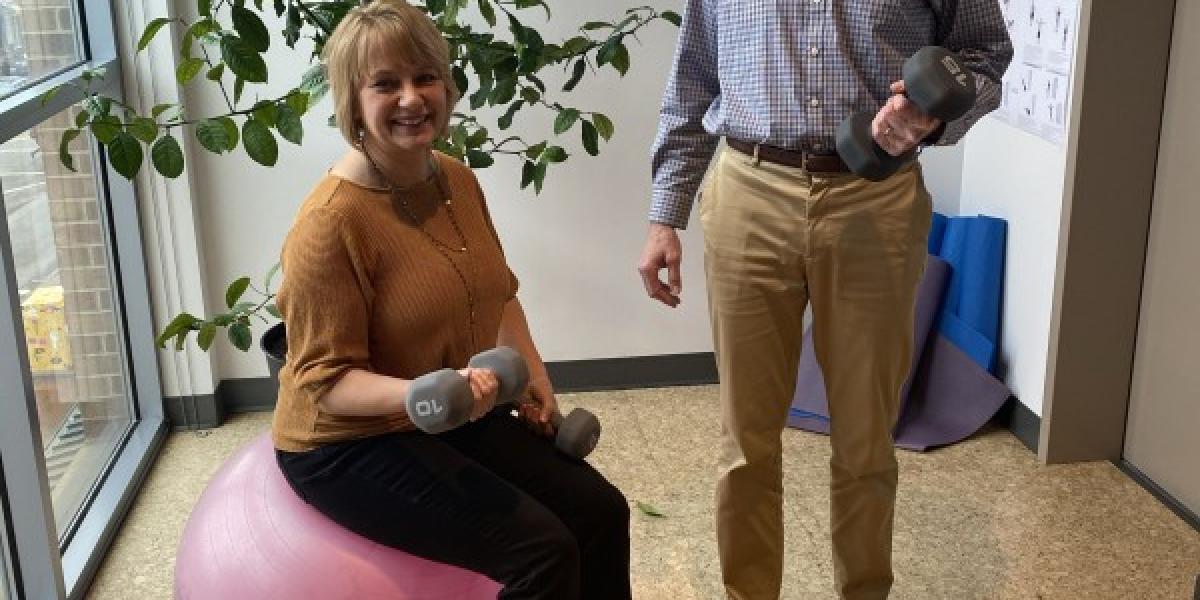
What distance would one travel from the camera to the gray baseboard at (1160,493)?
2840mm

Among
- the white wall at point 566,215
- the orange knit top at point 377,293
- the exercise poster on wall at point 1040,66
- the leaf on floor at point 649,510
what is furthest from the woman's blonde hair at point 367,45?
the exercise poster on wall at point 1040,66

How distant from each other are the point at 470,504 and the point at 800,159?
2.57ft

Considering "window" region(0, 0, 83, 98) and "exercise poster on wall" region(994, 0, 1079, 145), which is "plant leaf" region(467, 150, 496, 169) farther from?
"exercise poster on wall" region(994, 0, 1079, 145)

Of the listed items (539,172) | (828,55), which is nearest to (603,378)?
(539,172)

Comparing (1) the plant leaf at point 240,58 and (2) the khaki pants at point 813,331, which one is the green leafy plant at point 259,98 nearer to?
(1) the plant leaf at point 240,58

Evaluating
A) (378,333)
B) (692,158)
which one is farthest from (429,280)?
(692,158)

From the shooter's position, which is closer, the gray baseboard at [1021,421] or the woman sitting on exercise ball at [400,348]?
the woman sitting on exercise ball at [400,348]

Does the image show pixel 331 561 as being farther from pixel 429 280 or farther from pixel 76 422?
pixel 76 422

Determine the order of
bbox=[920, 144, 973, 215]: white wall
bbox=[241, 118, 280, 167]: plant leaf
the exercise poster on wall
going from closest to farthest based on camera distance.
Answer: bbox=[241, 118, 280, 167]: plant leaf < the exercise poster on wall < bbox=[920, 144, 973, 215]: white wall

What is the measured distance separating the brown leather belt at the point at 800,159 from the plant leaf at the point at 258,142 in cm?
97

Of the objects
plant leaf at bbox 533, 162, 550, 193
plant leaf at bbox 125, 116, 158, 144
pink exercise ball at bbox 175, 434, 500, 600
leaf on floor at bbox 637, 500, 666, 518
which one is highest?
plant leaf at bbox 125, 116, 158, 144

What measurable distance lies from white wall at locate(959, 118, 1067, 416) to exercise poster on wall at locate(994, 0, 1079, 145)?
0.04 metres

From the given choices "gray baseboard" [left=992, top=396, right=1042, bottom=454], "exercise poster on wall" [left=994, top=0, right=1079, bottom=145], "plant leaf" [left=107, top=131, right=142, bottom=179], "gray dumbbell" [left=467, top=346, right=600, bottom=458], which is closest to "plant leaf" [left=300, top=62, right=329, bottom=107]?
"plant leaf" [left=107, top=131, right=142, bottom=179]

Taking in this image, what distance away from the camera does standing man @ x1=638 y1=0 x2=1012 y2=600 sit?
2041 millimetres
